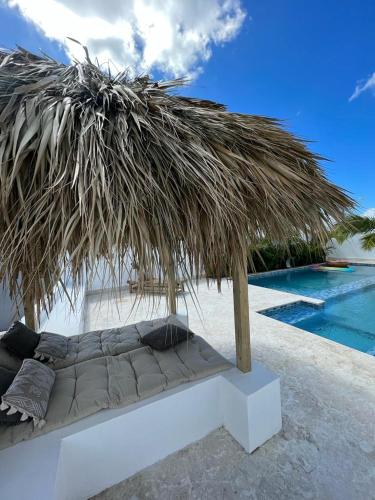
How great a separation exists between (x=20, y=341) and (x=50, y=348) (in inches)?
13.0

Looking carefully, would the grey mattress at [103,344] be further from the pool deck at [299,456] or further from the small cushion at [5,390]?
the pool deck at [299,456]

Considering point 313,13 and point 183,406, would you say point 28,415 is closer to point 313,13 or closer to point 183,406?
point 183,406

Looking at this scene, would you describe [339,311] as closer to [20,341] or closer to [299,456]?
[299,456]

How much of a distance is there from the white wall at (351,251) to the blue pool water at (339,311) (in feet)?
18.8

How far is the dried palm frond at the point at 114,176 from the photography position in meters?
1.07

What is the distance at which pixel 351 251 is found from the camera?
1583 centimetres

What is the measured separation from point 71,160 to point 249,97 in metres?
7.59

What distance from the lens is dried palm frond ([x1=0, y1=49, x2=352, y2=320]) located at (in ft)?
3.52

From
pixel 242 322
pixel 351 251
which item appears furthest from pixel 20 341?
pixel 351 251

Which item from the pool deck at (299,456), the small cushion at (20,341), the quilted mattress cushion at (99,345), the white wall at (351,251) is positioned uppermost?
the white wall at (351,251)

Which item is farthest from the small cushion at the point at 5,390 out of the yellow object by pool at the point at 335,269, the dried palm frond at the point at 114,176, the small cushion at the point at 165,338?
the yellow object by pool at the point at 335,269

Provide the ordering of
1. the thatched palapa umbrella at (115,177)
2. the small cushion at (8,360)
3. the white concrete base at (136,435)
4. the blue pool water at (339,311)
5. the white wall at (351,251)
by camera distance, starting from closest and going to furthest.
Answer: the thatched palapa umbrella at (115,177)
the white concrete base at (136,435)
the small cushion at (8,360)
the blue pool water at (339,311)
the white wall at (351,251)

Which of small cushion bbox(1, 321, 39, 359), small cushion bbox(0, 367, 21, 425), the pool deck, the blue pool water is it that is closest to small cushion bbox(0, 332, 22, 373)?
small cushion bbox(1, 321, 39, 359)

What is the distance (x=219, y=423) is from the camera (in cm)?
221
